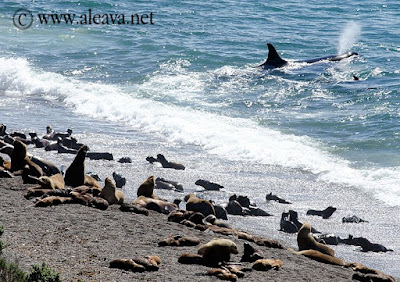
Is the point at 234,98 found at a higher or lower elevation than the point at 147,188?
lower

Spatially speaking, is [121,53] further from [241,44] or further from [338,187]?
[338,187]

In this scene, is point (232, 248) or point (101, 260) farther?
point (232, 248)

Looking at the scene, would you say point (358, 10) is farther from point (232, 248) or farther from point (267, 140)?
point (232, 248)

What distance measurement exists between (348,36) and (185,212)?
24209 mm

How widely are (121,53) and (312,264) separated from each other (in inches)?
875

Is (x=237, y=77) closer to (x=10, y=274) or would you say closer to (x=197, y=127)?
(x=197, y=127)

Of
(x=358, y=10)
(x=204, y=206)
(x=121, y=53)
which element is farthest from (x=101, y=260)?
(x=358, y=10)

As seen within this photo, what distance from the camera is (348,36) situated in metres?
34.4

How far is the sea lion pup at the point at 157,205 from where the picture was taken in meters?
12.1

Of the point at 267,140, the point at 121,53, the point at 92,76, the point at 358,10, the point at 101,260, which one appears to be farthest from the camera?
the point at 358,10

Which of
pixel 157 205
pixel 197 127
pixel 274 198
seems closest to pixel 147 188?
pixel 157 205

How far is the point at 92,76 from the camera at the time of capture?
A: 89.9 feet

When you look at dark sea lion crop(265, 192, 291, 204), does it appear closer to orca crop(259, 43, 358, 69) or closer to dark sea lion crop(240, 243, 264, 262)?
dark sea lion crop(240, 243, 264, 262)

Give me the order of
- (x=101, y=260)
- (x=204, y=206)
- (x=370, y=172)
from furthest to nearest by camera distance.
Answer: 1. (x=370, y=172)
2. (x=204, y=206)
3. (x=101, y=260)
